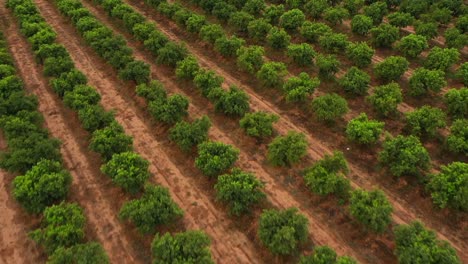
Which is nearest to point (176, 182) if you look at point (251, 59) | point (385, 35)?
point (251, 59)

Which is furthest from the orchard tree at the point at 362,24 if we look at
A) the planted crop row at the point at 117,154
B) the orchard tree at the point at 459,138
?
the planted crop row at the point at 117,154

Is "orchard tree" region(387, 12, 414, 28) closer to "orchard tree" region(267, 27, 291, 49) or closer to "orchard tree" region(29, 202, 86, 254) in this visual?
"orchard tree" region(267, 27, 291, 49)

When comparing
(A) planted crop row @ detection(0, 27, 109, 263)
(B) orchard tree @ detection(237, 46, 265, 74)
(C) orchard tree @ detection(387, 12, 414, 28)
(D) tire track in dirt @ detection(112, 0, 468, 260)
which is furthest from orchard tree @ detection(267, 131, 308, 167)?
(C) orchard tree @ detection(387, 12, 414, 28)

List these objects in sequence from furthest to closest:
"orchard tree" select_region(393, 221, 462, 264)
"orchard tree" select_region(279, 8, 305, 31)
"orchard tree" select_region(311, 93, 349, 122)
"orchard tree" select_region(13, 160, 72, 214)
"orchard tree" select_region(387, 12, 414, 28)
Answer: "orchard tree" select_region(279, 8, 305, 31) < "orchard tree" select_region(387, 12, 414, 28) < "orchard tree" select_region(311, 93, 349, 122) < "orchard tree" select_region(13, 160, 72, 214) < "orchard tree" select_region(393, 221, 462, 264)

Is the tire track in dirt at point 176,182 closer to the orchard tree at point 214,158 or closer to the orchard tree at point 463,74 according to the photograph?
the orchard tree at point 214,158

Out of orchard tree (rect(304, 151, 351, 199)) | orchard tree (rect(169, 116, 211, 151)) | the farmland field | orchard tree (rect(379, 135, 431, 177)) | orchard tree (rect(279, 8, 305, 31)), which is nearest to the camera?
the farmland field

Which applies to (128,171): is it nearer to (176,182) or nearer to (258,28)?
(176,182)

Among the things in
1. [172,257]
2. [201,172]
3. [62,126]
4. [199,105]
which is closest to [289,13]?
[199,105]
